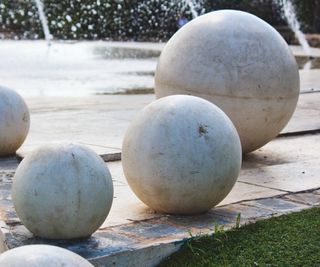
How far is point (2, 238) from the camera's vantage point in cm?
565

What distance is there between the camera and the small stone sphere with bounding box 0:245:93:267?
3.51 meters

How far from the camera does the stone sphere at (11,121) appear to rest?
27.5ft

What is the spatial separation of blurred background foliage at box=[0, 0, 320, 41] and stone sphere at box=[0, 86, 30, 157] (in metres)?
23.1

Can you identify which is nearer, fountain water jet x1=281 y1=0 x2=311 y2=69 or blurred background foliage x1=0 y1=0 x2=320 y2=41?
fountain water jet x1=281 y1=0 x2=311 y2=69

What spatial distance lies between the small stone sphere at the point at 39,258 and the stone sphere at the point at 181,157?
8.00ft

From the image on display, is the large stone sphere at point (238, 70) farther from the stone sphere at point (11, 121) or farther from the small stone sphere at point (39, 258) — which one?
the small stone sphere at point (39, 258)

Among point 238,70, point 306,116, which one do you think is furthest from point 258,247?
point 306,116

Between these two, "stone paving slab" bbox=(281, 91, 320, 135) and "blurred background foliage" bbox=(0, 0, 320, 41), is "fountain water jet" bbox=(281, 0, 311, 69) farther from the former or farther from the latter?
"stone paving slab" bbox=(281, 91, 320, 135)

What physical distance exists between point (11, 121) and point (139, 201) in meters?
2.19

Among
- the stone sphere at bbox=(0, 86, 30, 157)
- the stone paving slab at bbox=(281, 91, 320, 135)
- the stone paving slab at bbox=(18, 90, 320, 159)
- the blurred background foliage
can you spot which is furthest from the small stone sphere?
the blurred background foliage

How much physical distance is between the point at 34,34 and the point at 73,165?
27.2 metres

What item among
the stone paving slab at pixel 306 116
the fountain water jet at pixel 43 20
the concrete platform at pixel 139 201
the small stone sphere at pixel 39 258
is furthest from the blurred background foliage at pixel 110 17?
the small stone sphere at pixel 39 258

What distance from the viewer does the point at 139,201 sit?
6.80m

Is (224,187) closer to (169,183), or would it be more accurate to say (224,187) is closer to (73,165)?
(169,183)
